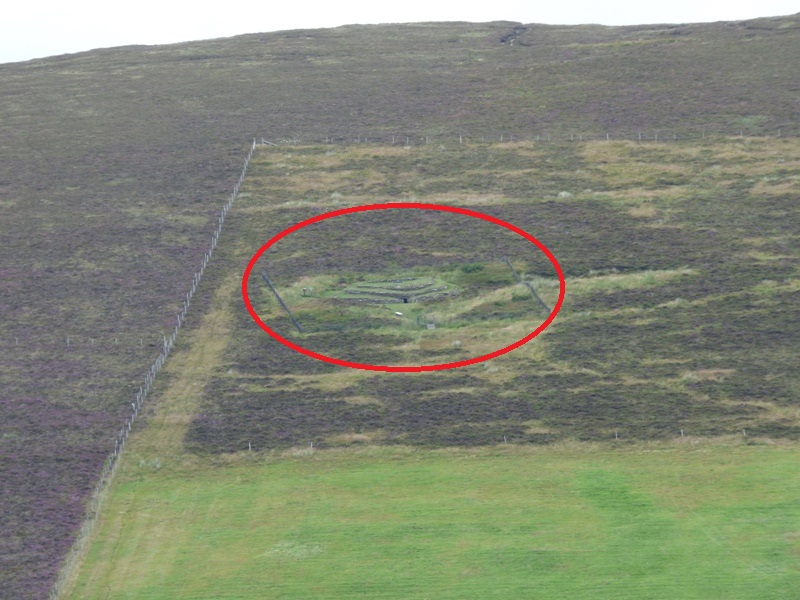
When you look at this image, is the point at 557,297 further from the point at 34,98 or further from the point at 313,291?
the point at 34,98

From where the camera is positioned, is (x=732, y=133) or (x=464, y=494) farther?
(x=732, y=133)

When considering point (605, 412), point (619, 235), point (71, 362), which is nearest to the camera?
point (605, 412)

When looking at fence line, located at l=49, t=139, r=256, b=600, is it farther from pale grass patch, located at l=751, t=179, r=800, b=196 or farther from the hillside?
pale grass patch, located at l=751, t=179, r=800, b=196

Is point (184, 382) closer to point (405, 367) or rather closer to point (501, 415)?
point (405, 367)

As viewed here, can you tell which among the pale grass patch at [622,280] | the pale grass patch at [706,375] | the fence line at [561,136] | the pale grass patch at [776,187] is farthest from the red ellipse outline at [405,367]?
the pale grass patch at [776,187]

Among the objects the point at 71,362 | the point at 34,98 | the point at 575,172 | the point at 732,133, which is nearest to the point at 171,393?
the point at 71,362

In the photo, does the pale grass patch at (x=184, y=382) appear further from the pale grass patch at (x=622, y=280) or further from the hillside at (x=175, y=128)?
the pale grass patch at (x=622, y=280)

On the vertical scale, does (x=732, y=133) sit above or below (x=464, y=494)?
above

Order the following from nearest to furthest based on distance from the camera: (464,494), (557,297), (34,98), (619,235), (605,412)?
1. (464,494)
2. (605,412)
3. (557,297)
4. (619,235)
5. (34,98)

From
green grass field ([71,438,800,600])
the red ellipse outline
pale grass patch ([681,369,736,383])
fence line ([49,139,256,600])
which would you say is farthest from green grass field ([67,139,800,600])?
the red ellipse outline
